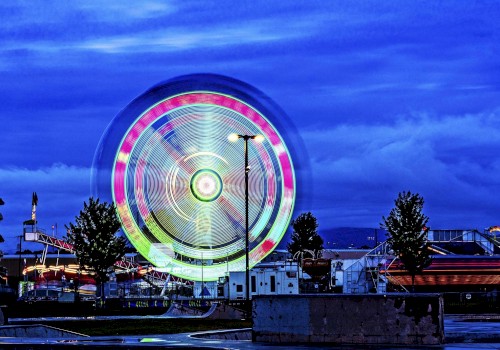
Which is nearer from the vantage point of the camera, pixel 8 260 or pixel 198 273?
pixel 198 273

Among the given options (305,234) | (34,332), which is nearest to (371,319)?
(34,332)

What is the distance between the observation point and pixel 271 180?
64875 mm

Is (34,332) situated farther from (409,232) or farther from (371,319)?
(409,232)

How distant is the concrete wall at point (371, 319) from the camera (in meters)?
19.1

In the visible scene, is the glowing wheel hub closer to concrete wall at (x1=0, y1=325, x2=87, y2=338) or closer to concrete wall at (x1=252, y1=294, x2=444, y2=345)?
concrete wall at (x1=0, y1=325, x2=87, y2=338)

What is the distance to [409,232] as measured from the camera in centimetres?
7350

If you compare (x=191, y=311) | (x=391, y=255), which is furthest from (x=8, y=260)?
(x=191, y=311)

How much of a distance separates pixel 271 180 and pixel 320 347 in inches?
1843

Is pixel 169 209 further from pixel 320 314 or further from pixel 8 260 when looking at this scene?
pixel 8 260

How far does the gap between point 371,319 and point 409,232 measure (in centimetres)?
5517

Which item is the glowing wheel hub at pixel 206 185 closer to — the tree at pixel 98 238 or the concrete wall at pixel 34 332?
the tree at pixel 98 238

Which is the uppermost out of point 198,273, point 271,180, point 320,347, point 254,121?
point 254,121

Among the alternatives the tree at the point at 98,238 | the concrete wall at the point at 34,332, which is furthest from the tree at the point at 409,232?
the concrete wall at the point at 34,332

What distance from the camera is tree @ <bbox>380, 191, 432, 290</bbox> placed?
241 ft
